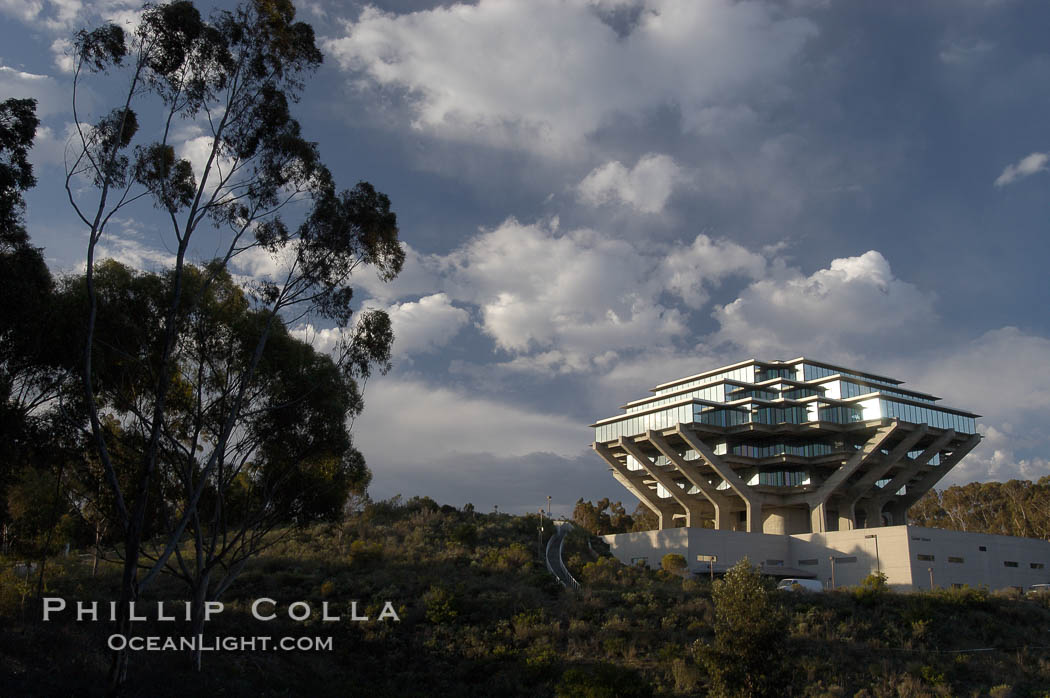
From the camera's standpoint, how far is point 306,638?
3145 cm

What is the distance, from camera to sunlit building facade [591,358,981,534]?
74.2 metres

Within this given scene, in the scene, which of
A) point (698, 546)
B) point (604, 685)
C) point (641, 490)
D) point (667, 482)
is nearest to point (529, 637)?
point (604, 685)

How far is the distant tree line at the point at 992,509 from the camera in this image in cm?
8841

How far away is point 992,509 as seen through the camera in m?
96.0

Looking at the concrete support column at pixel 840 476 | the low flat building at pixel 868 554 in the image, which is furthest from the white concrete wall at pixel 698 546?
the concrete support column at pixel 840 476

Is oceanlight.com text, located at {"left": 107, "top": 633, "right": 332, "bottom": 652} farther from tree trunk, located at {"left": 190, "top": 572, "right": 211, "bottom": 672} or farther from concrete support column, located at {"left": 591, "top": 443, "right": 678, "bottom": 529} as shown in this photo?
concrete support column, located at {"left": 591, "top": 443, "right": 678, "bottom": 529}

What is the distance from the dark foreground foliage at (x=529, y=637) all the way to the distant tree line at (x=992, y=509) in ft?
187

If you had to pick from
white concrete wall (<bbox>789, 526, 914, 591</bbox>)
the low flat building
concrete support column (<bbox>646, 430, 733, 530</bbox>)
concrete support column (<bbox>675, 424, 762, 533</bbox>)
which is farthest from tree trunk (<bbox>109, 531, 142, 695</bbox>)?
concrete support column (<bbox>646, 430, 733, 530</bbox>)

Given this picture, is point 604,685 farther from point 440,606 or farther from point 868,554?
point 868,554

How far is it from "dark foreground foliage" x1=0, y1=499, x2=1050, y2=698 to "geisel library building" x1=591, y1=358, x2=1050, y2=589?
23.5 m

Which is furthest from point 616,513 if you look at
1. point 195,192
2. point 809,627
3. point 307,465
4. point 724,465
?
point 195,192

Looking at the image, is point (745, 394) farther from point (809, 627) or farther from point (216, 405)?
point (216, 405)

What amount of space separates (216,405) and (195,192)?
649cm

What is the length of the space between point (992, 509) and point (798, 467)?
35.8 metres
